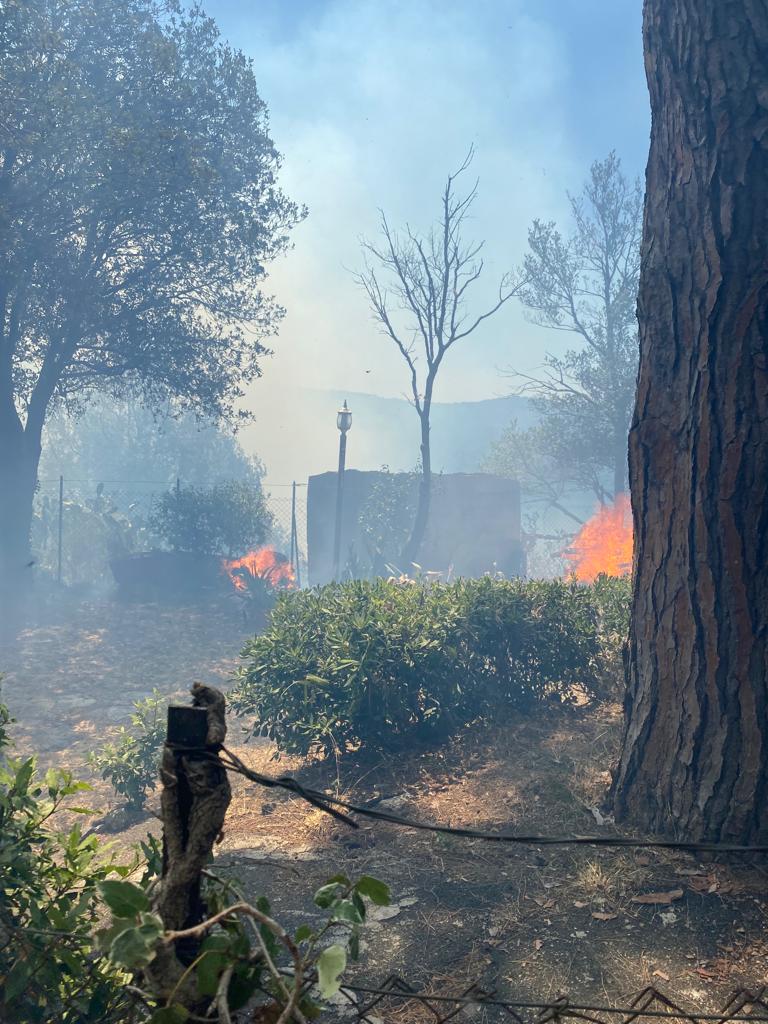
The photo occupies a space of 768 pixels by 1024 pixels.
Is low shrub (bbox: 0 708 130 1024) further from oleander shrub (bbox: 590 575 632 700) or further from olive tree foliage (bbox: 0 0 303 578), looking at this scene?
olive tree foliage (bbox: 0 0 303 578)

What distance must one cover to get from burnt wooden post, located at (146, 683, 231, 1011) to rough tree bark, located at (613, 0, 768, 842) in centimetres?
297

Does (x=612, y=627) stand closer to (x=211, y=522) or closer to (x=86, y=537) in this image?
(x=211, y=522)

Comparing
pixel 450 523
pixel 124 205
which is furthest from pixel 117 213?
pixel 450 523

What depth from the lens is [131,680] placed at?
38.3ft

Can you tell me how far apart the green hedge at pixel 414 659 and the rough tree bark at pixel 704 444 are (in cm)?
214

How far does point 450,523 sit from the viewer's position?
933 inches

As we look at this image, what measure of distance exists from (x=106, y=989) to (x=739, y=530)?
317cm

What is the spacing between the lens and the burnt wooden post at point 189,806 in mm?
1466

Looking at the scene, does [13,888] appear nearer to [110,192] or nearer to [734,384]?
[734,384]

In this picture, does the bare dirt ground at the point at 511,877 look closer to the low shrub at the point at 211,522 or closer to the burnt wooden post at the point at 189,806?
the burnt wooden post at the point at 189,806

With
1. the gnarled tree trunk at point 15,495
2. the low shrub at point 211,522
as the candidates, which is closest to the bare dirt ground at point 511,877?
the gnarled tree trunk at point 15,495

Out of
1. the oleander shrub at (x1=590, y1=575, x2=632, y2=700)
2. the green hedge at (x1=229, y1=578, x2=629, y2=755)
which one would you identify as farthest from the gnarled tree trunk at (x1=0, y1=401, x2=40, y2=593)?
the oleander shrub at (x1=590, y1=575, x2=632, y2=700)

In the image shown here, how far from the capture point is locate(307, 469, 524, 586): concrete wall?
23.4m

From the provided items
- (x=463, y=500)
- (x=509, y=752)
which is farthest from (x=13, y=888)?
(x=463, y=500)
